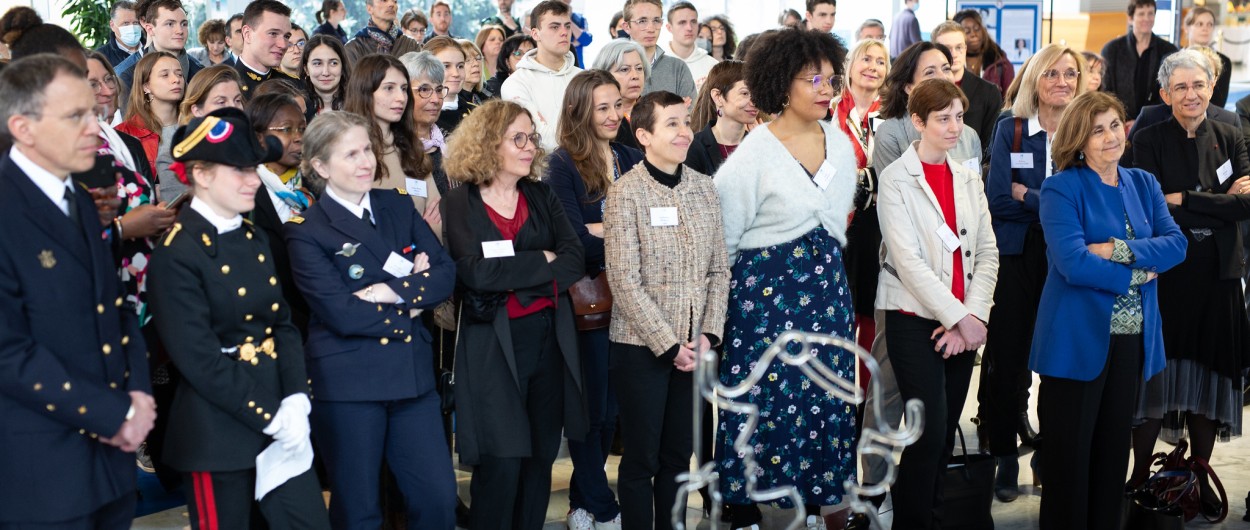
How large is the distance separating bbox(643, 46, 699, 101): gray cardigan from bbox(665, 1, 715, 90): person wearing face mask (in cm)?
45

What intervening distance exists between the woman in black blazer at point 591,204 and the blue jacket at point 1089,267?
1.47 meters

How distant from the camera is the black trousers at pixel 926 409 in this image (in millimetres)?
3900

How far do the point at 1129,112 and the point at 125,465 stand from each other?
24.8 ft

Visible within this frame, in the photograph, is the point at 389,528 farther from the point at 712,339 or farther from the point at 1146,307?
the point at 1146,307

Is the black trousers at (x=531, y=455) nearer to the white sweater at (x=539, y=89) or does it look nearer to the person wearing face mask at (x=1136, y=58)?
the white sweater at (x=539, y=89)

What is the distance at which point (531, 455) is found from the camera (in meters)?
3.70

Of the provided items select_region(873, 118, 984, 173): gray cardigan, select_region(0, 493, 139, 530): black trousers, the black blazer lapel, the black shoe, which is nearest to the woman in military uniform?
select_region(0, 493, 139, 530): black trousers

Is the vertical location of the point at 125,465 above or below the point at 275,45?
below

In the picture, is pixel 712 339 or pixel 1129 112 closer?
pixel 712 339

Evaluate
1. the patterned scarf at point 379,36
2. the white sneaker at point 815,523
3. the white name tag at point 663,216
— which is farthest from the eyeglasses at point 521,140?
the patterned scarf at point 379,36

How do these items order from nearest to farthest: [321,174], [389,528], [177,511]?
[321,174] → [389,528] → [177,511]

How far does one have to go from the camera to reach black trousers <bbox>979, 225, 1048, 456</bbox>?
4.67 m

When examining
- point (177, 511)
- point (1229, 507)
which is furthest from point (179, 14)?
point (1229, 507)

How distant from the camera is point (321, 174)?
3.35 m
